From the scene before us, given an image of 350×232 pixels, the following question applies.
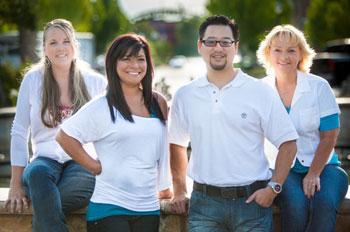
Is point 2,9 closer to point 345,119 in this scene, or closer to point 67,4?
point 345,119

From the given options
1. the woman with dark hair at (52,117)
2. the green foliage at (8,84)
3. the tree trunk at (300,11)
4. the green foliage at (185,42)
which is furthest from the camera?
the green foliage at (185,42)

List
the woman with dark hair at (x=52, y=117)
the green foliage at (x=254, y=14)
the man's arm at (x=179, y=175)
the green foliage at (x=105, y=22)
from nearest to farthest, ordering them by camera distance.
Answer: the man's arm at (x=179, y=175) → the woman with dark hair at (x=52, y=117) → the green foliage at (x=254, y=14) → the green foliage at (x=105, y=22)

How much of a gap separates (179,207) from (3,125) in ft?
22.2

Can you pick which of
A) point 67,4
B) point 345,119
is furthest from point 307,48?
point 67,4

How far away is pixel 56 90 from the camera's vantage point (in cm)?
518

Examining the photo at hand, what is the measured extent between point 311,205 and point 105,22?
59.2m

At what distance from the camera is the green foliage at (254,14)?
154 feet

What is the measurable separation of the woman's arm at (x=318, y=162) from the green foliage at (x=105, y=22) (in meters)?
51.9

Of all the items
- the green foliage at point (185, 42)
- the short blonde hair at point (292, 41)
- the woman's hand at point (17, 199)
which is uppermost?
the short blonde hair at point (292, 41)

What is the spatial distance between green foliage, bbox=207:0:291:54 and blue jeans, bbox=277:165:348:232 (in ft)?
138

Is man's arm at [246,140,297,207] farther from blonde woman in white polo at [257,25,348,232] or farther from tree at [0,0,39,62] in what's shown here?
tree at [0,0,39,62]

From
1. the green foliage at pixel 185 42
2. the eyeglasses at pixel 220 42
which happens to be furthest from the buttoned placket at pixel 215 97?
the green foliage at pixel 185 42

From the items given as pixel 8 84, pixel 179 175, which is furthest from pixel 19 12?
pixel 179 175

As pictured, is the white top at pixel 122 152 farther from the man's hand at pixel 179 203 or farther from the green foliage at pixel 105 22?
the green foliage at pixel 105 22
